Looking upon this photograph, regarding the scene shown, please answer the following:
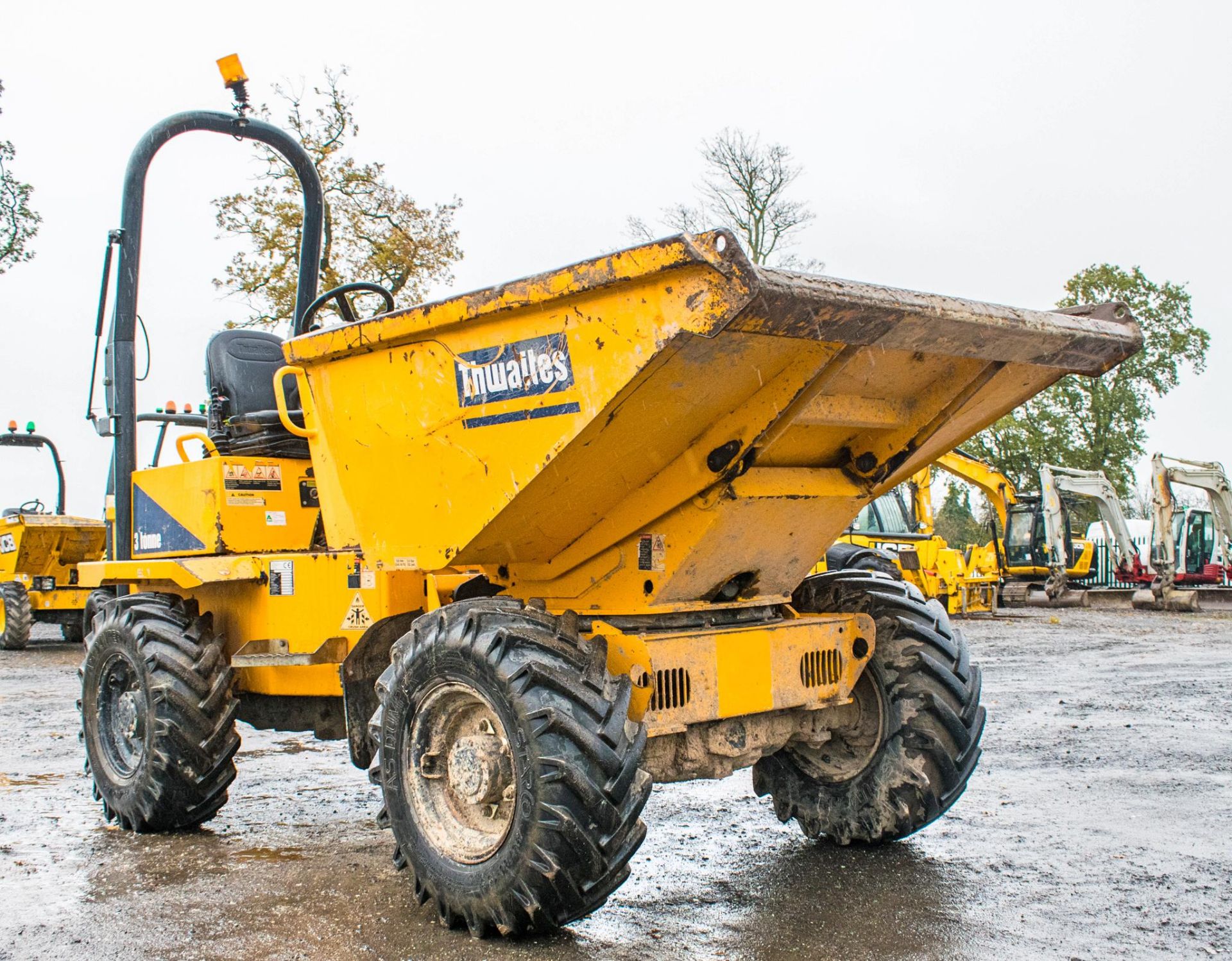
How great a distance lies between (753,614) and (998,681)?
7.60 meters

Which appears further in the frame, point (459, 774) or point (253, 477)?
point (253, 477)

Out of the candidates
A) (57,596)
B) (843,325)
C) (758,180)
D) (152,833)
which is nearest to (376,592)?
(152,833)

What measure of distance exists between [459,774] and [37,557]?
1545 cm

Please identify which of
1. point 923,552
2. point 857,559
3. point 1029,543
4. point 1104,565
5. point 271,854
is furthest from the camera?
point 1104,565

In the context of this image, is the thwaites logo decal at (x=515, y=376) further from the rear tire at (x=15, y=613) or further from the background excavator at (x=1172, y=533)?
the background excavator at (x=1172, y=533)

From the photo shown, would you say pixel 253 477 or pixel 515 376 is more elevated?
pixel 515 376

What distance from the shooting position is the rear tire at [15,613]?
16938 mm

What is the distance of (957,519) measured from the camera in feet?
169

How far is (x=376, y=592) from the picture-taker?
191 inches

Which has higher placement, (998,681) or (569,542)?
(569,542)

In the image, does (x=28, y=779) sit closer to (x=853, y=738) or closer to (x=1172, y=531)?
(x=853, y=738)

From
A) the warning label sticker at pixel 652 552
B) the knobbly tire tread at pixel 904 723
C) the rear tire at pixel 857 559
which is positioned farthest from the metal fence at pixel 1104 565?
the warning label sticker at pixel 652 552

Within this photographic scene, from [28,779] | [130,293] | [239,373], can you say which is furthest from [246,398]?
[28,779]

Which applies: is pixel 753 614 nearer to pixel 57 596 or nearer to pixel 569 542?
pixel 569 542
